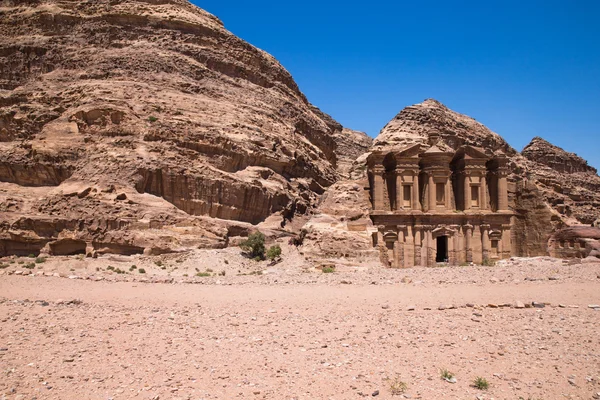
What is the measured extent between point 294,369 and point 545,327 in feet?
22.9

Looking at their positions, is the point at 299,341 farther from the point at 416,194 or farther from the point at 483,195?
the point at 483,195

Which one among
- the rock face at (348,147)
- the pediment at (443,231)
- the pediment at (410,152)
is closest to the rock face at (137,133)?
the pediment at (410,152)

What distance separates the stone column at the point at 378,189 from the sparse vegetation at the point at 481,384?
2271cm

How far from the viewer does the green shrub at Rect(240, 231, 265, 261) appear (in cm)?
2755

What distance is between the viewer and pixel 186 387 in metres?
7.84

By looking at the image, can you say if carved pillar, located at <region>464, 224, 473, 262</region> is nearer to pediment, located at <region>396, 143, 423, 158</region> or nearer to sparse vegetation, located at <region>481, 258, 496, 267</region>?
sparse vegetation, located at <region>481, 258, 496, 267</region>

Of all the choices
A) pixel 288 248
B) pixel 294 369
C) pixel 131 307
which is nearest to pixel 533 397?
pixel 294 369

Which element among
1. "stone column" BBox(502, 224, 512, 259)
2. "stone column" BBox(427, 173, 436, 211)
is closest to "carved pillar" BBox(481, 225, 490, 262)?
"stone column" BBox(502, 224, 512, 259)

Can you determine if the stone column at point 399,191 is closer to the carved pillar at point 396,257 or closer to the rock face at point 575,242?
the carved pillar at point 396,257

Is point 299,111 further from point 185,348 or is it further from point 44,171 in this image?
point 185,348

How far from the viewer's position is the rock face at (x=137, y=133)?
26.4 metres

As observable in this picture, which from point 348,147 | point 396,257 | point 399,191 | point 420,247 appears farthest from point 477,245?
point 348,147

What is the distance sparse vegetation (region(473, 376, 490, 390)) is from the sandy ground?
0.32 ft

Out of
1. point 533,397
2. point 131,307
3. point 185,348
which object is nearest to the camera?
point 533,397
